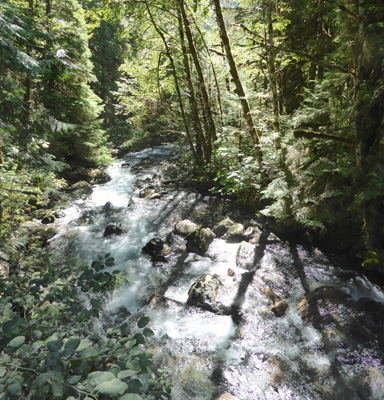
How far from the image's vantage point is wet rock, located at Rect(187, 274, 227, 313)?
4.69 meters

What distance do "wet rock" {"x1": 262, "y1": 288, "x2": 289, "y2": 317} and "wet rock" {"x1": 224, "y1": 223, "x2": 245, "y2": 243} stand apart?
227 centimetres

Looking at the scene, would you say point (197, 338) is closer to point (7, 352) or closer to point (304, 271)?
point (304, 271)

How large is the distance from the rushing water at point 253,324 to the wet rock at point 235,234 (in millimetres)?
281

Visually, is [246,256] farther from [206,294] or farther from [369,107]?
[369,107]

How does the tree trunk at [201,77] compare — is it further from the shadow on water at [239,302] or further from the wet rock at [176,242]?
the shadow on water at [239,302]

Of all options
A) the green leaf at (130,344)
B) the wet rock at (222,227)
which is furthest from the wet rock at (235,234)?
the green leaf at (130,344)

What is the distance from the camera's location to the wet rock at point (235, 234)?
700 cm

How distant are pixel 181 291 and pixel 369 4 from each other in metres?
6.25

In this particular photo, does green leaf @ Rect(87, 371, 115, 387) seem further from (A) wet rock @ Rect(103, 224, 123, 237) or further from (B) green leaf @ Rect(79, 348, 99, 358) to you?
(A) wet rock @ Rect(103, 224, 123, 237)

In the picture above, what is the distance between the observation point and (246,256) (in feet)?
20.1

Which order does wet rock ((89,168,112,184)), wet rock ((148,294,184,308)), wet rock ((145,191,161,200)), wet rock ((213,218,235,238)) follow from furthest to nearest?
1. wet rock ((89,168,112,184))
2. wet rock ((145,191,161,200))
3. wet rock ((213,218,235,238))
4. wet rock ((148,294,184,308))

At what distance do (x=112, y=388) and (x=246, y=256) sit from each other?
5423mm

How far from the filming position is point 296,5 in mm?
6246

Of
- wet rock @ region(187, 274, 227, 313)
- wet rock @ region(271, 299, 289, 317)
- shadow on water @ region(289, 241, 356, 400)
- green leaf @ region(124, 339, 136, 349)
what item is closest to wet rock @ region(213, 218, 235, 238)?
shadow on water @ region(289, 241, 356, 400)
